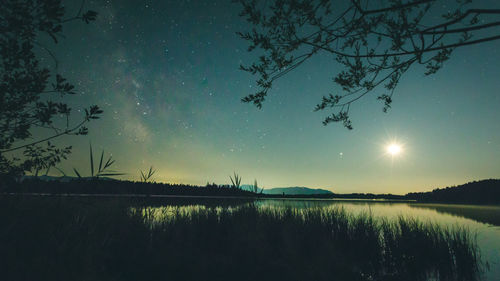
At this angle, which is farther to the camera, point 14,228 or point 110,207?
point 110,207

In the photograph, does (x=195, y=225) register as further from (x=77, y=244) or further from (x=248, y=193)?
(x=77, y=244)

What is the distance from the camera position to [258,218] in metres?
9.59

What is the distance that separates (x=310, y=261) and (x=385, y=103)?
470cm

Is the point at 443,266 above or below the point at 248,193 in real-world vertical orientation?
below

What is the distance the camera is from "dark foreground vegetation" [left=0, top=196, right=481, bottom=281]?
4520 millimetres

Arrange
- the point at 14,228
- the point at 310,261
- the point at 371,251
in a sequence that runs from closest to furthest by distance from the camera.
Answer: the point at 14,228, the point at 310,261, the point at 371,251

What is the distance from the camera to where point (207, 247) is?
747cm

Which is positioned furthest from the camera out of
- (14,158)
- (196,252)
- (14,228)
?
(196,252)

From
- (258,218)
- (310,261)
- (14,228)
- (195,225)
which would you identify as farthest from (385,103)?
(14,228)

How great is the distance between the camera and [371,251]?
24.7ft

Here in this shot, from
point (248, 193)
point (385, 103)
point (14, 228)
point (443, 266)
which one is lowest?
point (443, 266)

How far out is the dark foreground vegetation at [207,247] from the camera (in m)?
4.52

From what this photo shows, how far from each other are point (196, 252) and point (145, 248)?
1.49 meters

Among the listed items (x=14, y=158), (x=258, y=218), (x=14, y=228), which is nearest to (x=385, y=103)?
(x=258, y=218)
